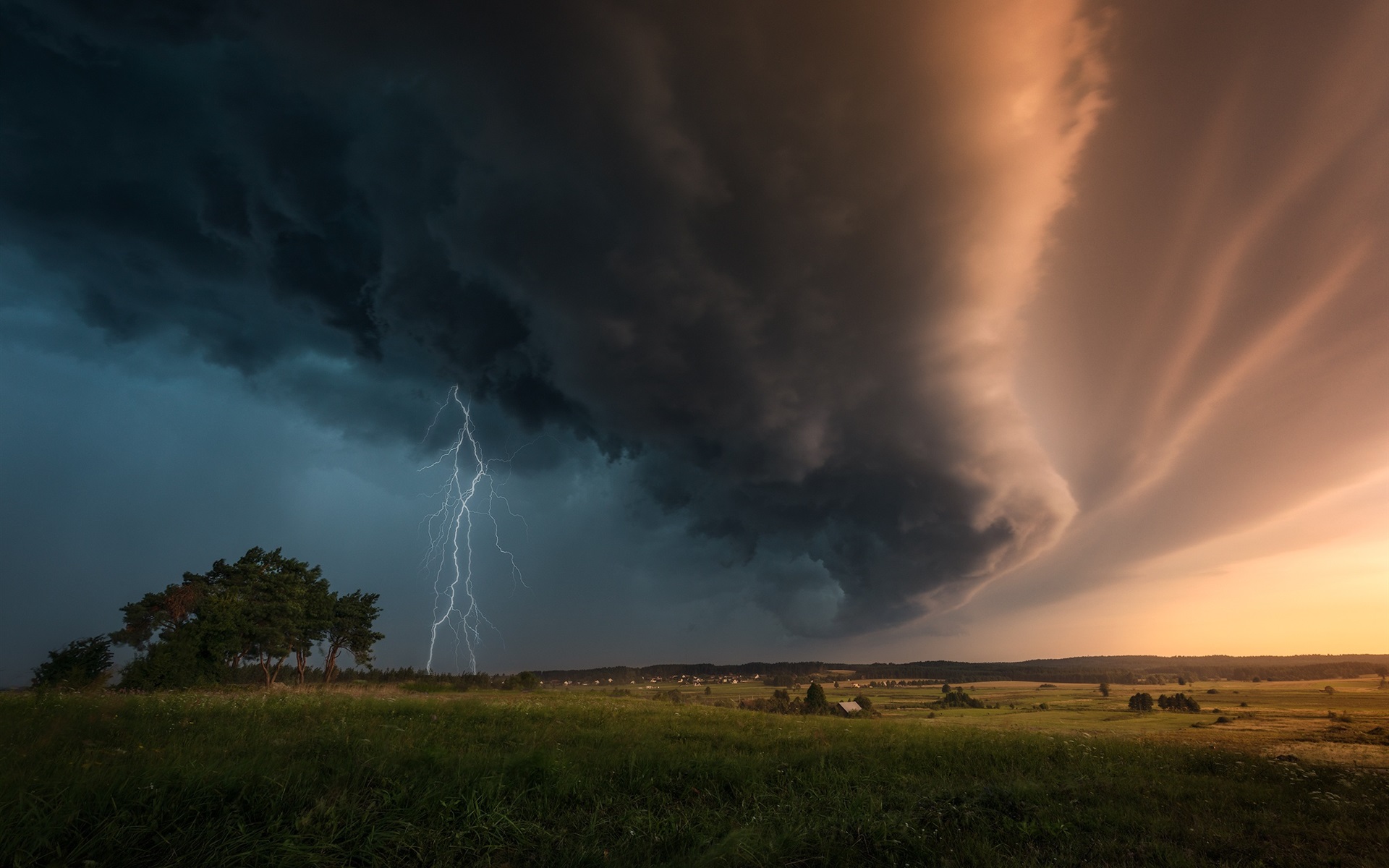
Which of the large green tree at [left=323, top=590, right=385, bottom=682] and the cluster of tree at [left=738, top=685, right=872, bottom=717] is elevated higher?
the large green tree at [left=323, top=590, right=385, bottom=682]

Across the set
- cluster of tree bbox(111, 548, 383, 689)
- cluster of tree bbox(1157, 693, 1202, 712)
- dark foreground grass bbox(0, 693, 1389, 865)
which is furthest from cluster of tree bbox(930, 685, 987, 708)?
cluster of tree bbox(111, 548, 383, 689)

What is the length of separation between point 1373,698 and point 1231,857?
26.6 m


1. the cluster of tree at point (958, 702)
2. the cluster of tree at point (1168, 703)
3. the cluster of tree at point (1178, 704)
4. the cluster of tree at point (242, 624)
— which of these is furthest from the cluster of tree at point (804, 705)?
the cluster of tree at point (242, 624)

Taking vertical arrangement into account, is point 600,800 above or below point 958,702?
above

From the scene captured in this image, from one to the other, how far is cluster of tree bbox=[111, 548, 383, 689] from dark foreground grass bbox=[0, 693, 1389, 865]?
80.8 feet

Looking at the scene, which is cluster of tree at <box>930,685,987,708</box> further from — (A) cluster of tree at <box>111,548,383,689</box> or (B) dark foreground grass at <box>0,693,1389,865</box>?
(A) cluster of tree at <box>111,548,383,689</box>

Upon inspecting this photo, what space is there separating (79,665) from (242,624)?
8.89 m

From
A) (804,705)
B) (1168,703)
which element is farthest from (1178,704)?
(804,705)

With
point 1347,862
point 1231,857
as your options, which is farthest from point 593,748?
point 1347,862

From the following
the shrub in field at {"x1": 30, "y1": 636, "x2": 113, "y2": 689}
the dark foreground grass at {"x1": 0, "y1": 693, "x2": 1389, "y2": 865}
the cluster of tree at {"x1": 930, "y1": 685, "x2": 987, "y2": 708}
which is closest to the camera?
the dark foreground grass at {"x1": 0, "y1": 693, "x2": 1389, "y2": 865}

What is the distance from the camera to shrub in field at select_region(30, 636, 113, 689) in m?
28.2

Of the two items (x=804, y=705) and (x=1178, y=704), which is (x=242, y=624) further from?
(x=1178, y=704)

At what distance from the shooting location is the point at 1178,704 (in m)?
34.1

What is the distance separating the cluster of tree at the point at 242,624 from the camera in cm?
3212
